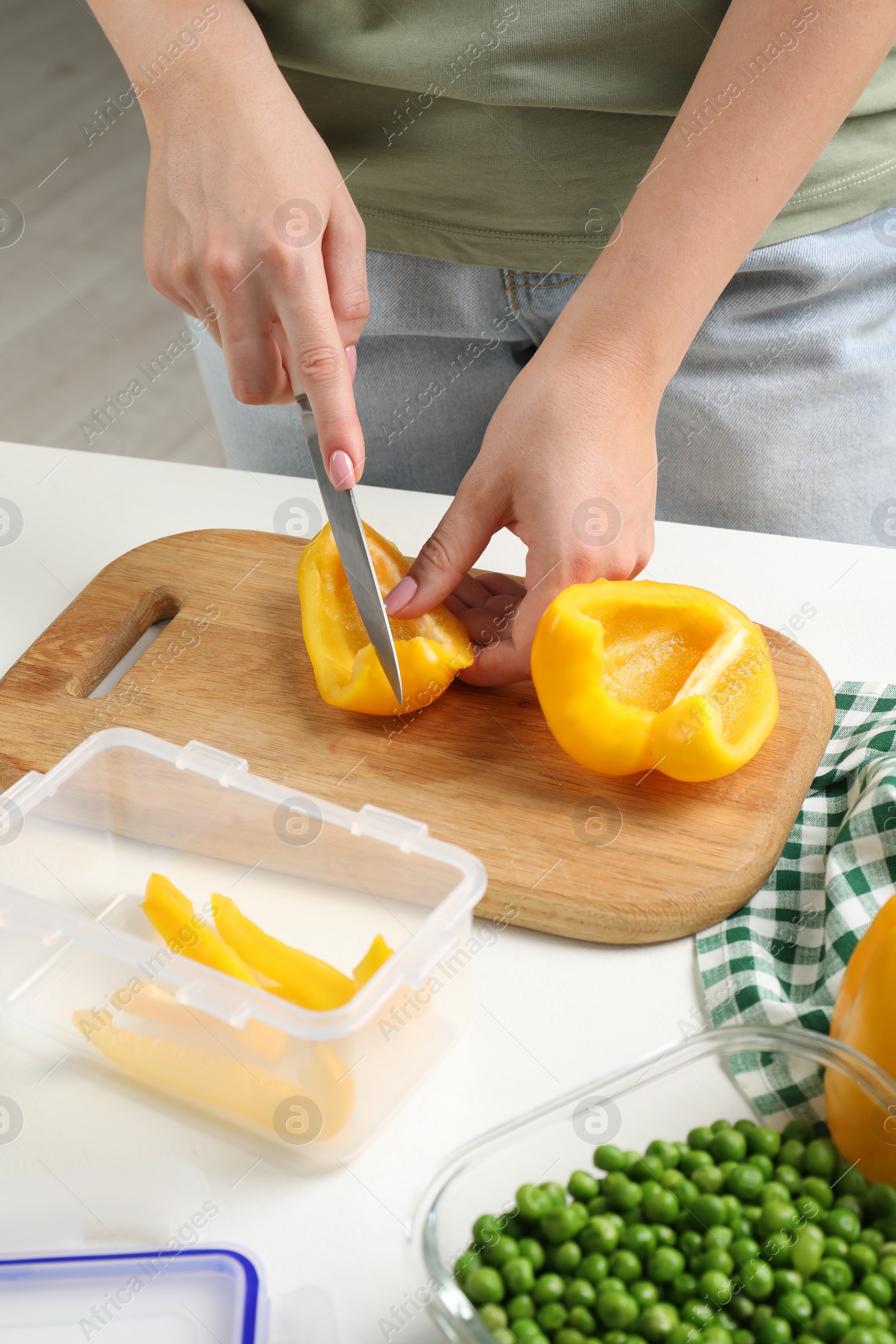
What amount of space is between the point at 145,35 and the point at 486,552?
677 mm

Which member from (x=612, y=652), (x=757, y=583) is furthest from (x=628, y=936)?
(x=757, y=583)

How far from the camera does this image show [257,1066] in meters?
0.85

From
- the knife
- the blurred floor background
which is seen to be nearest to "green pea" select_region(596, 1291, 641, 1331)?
the knife

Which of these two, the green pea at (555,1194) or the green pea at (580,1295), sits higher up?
the green pea at (580,1295)

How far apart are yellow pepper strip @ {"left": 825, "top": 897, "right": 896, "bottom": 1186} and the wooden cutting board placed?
25 centimetres

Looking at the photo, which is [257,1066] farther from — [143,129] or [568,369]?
[143,129]

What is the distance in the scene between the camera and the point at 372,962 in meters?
0.91

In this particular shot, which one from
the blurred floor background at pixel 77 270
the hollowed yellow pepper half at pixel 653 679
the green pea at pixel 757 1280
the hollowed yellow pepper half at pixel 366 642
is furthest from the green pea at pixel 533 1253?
the blurred floor background at pixel 77 270

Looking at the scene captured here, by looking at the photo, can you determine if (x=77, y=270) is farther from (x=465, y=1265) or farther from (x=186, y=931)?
(x=465, y=1265)

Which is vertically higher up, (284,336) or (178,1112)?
(284,336)

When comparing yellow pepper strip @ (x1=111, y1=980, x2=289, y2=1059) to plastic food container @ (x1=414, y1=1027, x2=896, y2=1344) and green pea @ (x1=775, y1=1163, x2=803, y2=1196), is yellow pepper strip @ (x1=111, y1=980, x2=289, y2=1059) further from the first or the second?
green pea @ (x1=775, y1=1163, x2=803, y2=1196)

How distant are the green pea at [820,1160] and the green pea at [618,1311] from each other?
0.15 meters

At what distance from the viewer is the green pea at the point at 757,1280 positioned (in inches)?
24.4

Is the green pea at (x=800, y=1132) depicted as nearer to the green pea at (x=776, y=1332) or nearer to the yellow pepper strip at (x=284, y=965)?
the green pea at (x=776, y=1332)
